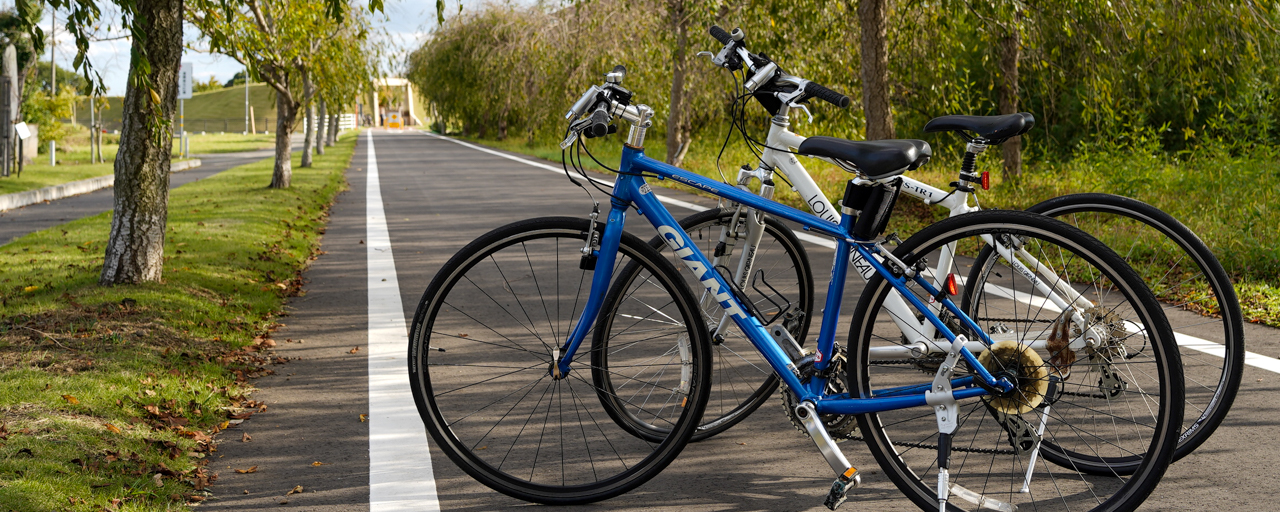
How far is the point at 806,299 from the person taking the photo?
4.20m

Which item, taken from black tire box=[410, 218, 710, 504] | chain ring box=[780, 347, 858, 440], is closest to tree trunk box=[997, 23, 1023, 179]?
black tire box=[410, 218, 710, 504]

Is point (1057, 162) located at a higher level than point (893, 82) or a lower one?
lower

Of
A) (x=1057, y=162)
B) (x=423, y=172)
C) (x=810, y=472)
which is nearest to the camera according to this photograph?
(x=810, y=472)

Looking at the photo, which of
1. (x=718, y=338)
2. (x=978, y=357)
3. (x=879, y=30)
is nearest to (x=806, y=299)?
(x=718, y=338)

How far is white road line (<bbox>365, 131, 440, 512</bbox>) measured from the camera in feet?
11.3

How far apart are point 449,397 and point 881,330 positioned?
1.97 metres

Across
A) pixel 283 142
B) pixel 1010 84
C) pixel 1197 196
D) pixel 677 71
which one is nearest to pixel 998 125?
pixel 1197 196

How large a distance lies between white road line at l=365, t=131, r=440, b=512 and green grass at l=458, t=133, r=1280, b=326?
1.91 m

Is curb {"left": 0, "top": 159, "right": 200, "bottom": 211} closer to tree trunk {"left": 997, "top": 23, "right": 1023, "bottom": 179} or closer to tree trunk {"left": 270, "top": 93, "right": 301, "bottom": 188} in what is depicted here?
tree trunk {"left": 270, "top": 93, "right": 301, "bottom": 188}

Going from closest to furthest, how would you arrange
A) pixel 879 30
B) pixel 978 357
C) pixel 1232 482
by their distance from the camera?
pixel 978 357, pixel 1232 482, pixel 879 30

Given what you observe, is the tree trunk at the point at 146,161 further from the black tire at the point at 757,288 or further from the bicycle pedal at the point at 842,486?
the bicycle pedal at the point at 842,486

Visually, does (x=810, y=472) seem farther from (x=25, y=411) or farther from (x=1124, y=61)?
(x=1124, y=61)

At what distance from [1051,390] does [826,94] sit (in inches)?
45.8

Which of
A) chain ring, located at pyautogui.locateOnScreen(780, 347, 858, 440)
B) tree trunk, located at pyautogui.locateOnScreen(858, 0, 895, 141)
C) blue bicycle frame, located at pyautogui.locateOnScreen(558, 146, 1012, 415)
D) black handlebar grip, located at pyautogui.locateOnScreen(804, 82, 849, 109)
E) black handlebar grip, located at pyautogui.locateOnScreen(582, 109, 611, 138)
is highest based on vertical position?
tree trunk, located at pyautogui.locateOnScreen(858, 0, 895, 141)
